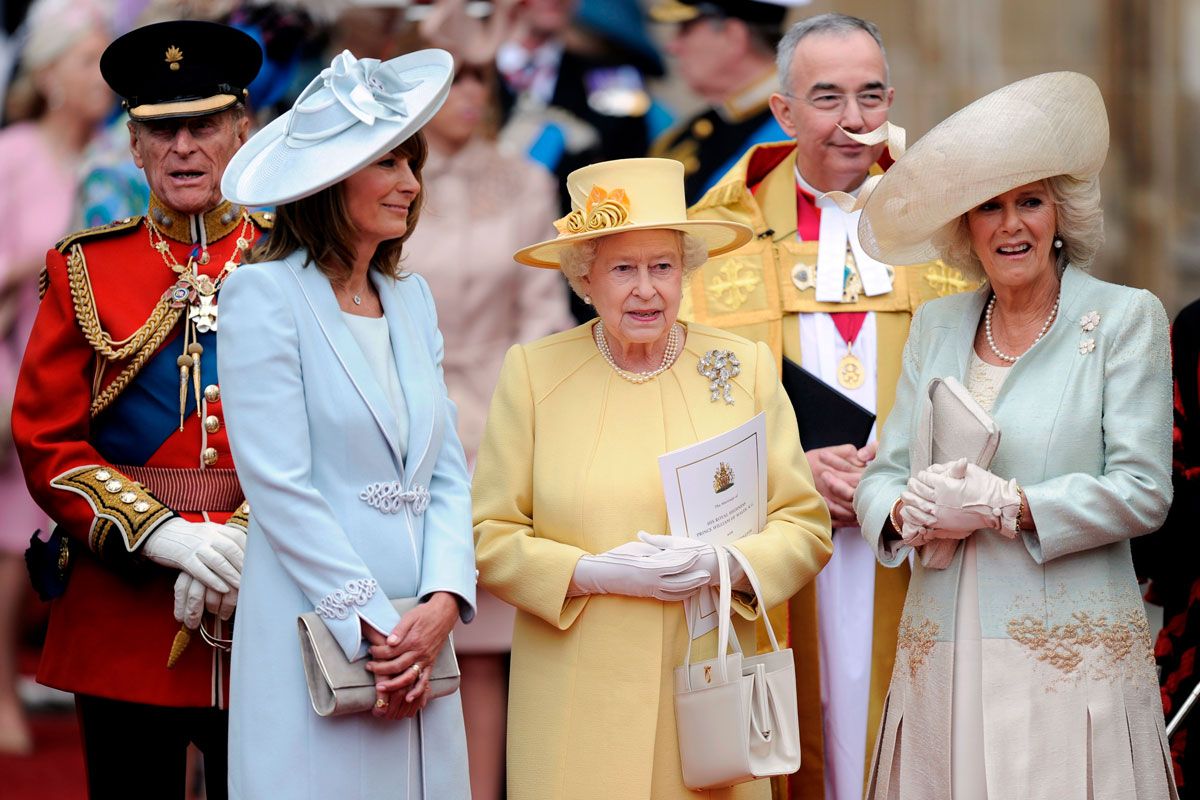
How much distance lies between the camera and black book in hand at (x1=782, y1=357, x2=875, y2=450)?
458 centimetres

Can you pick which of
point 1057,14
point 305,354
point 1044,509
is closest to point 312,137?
point 305,354

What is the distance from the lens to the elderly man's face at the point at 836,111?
4777 mm

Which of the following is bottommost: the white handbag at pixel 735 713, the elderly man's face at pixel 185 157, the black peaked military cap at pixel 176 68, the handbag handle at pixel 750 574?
the white handbag at pixel 735 713

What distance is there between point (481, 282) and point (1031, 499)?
9.61 feet

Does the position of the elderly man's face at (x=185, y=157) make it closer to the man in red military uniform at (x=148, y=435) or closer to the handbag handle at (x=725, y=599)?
the man in red military uniform at (x=148, y=435)

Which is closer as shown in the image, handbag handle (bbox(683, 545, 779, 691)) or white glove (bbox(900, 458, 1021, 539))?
white glove (bbox(900, 458, 1021, 539))

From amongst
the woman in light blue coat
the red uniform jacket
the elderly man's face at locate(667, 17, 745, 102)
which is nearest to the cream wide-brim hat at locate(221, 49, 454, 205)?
the woman in light blue coat

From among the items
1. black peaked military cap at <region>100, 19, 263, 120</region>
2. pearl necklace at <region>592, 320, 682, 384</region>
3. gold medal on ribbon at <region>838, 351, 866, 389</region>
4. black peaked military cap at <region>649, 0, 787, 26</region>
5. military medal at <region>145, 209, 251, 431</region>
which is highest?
black peaked military cap at <region>649, 0, 787, 26</region>

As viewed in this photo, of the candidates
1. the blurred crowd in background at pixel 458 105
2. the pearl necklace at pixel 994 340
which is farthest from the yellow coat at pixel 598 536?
the blurred crowd in background at pixel 458 105

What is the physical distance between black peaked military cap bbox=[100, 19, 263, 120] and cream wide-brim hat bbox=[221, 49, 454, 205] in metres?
0.51

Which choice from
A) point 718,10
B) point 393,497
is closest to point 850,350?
point 393,497

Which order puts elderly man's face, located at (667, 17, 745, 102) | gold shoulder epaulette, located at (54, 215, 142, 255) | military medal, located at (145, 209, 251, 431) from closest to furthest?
military medal, located at (145, 209, 251, 431) → gold shoulder epaulette, located at (54, 215, 142, 255) → elderly man's face, located at (667, 17, 745, 102)

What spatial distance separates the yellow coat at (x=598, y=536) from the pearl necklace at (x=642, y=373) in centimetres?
2

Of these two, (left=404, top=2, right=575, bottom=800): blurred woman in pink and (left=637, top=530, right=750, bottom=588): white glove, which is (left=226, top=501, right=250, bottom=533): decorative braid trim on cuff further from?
(left=404, top=2, right=575, bottom=800): blurred woman in pink
